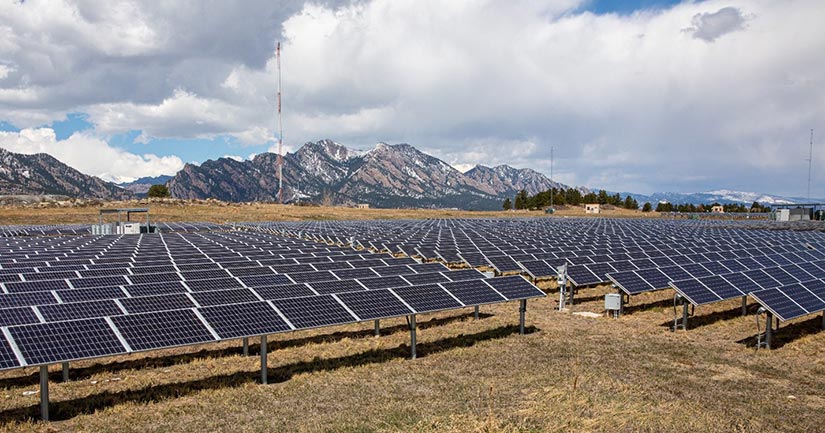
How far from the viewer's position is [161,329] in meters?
9.93

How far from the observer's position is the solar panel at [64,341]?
8.48m

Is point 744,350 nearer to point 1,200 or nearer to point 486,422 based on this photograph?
point 486,422

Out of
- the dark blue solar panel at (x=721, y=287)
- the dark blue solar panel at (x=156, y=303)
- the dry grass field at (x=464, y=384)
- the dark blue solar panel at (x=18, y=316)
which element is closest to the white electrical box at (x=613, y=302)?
the dry grass field at (x=464, y=384)

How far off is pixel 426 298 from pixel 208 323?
524cm

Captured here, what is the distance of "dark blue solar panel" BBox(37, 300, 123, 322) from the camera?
10680 millimetres

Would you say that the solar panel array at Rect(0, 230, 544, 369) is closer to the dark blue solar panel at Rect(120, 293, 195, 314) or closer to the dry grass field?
the dark blue solar panel at Rect(120, 293, 195, 314)

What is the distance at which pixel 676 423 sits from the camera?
8.73m

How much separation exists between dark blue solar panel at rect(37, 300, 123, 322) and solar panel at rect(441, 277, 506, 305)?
25.8 feet

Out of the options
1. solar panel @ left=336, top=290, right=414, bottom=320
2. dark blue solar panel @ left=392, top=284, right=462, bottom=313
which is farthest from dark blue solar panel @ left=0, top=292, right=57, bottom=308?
dark blue solar panel @ left=392, top=284, right=462, bottom=313

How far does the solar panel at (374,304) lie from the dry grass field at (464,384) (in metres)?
1.26

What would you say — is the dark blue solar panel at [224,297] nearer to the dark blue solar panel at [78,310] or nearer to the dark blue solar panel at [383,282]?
the dark blue solar panel at [78,310]

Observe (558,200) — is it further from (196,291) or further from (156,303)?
(156,303)

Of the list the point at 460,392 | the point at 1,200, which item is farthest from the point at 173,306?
the point at 1,200

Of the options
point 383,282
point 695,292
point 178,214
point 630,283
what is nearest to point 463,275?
point 383,282
